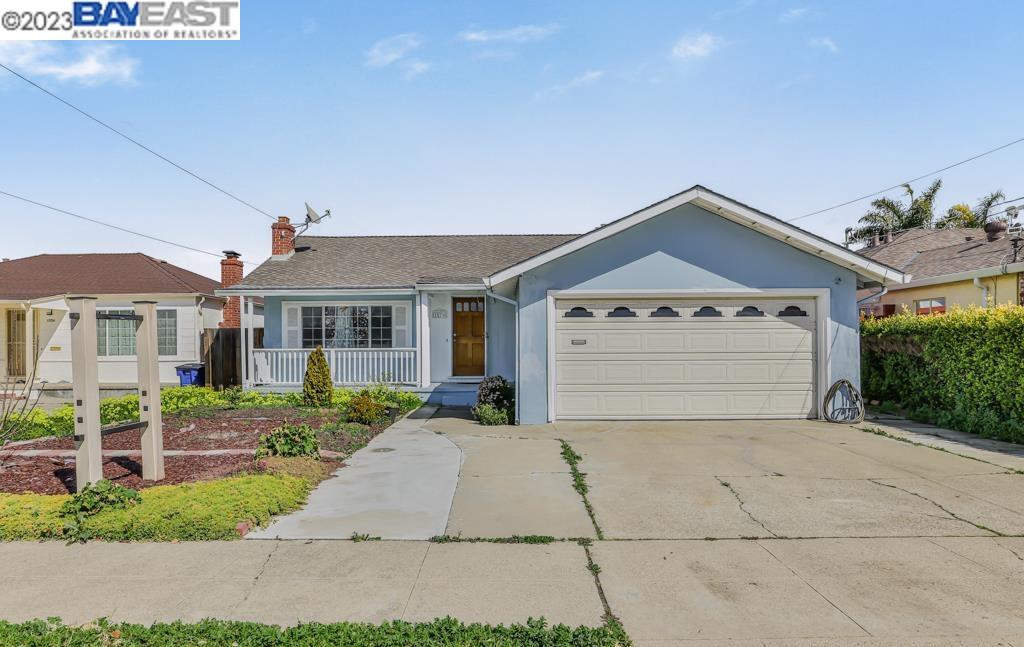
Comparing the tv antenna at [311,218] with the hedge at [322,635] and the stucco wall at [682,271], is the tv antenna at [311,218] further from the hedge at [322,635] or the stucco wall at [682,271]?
the hedge at [322,635]

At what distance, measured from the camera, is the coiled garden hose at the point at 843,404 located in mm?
10812

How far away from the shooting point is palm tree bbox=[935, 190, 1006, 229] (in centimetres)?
3109

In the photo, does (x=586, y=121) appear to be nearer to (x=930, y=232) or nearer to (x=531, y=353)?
(x=531, y=353)

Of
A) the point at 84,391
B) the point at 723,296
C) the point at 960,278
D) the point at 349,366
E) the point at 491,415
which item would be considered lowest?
→ the point at 491,415

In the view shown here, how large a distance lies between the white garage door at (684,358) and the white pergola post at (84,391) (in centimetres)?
728

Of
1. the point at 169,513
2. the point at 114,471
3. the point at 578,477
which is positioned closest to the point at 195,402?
the point at 114,471

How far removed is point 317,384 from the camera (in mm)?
12688

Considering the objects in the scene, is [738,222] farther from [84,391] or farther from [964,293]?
[84,391]

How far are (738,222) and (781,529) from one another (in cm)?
705

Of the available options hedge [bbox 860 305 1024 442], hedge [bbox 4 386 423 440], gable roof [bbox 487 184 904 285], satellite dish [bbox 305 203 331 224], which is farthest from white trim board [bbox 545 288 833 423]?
satellite dish [bbox 305 203 331 224]

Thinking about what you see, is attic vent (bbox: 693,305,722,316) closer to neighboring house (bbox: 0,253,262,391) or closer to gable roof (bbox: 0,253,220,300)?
neighboring house (bbox: 0,253,262,391)

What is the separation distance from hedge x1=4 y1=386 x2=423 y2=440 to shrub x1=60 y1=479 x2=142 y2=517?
19.3 feet

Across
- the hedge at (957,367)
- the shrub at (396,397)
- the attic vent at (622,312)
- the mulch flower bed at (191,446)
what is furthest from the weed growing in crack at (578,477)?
the hedge at (957,367)

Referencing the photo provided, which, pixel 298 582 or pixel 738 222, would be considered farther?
pixel 738 222
